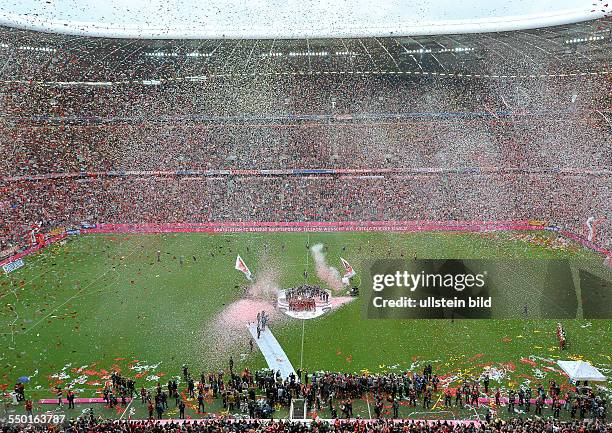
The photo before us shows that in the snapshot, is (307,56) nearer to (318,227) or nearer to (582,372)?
(318,227)

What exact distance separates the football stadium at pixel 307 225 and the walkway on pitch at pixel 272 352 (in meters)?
0.11

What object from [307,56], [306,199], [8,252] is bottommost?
[8,252]

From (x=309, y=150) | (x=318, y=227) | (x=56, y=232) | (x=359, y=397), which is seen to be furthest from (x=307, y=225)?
(x=359, y=397)

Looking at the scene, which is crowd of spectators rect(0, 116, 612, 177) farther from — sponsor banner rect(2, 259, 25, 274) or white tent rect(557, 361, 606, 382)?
white tent rect(557, 361, 606, 382)

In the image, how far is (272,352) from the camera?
2147 cm

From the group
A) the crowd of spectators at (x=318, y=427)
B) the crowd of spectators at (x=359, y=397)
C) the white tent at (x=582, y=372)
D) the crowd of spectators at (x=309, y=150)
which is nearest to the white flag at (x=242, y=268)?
the crowd of spectators at (x=359, y=397)

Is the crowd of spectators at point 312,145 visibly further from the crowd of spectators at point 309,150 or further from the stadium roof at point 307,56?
the stadium roof at point 307,56

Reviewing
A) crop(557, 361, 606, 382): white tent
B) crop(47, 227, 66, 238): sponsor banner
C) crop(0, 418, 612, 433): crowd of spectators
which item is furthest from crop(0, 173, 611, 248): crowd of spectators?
crop(0, 418, 612, 433): crowd of spectators

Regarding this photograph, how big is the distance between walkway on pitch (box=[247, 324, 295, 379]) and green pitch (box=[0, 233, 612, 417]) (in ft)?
1.02

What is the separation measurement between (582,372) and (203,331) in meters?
13.7

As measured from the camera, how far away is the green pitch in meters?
20.2

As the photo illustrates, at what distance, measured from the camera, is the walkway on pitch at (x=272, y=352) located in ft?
66.1

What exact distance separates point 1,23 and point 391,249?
3228 cm

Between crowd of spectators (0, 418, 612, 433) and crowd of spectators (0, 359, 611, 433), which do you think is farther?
crowd of spectators (0, 359, 611, 433)
